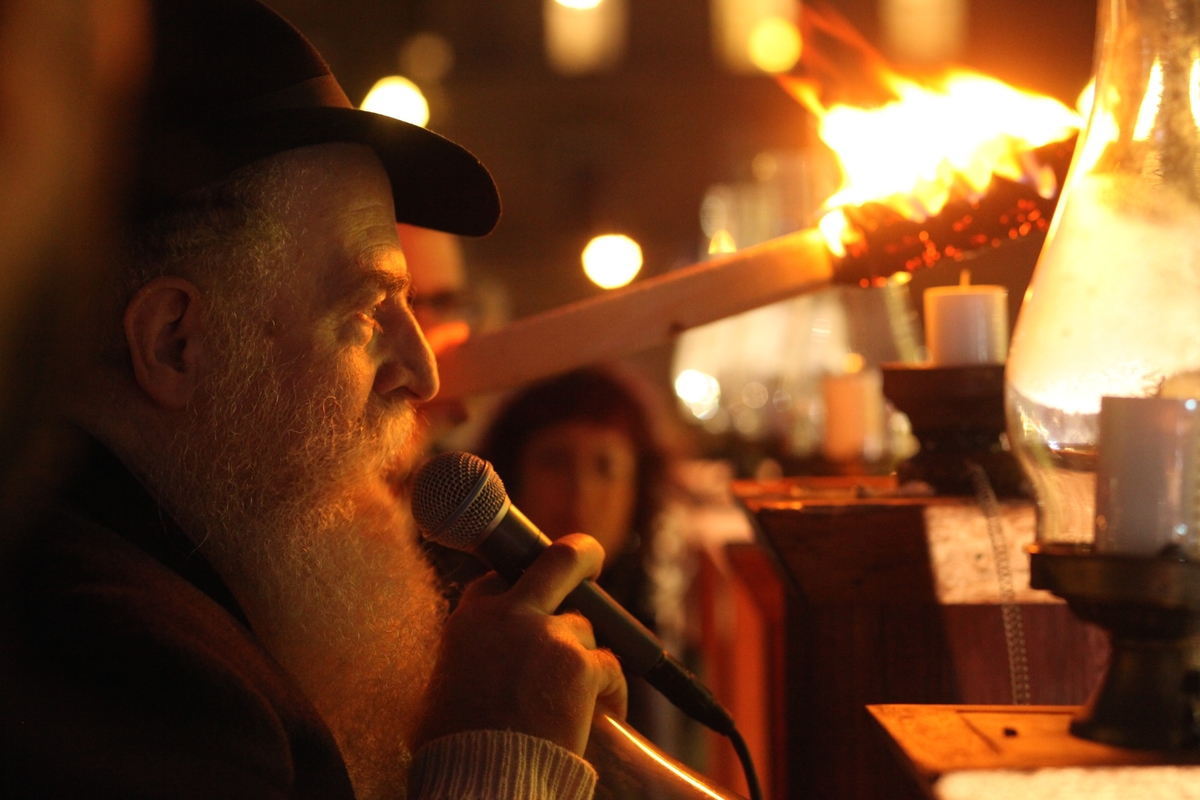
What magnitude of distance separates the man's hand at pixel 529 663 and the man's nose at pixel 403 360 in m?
0.29

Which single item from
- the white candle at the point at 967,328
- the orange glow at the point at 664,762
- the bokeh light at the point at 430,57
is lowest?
the orange glow at the point at 664,762

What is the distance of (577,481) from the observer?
3.33 metres

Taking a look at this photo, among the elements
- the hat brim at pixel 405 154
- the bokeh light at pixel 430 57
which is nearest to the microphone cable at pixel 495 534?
the hat brim at pixel 405 154

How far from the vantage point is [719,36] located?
18.1 meters

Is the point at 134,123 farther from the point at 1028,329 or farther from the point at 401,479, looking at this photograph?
the point at 1028,329

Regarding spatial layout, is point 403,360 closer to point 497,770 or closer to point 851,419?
point 497,770

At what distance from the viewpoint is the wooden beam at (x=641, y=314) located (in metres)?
1.69

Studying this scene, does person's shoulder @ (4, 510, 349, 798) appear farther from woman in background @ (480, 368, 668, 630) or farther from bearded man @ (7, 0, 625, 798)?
woman in background @ (480, 368, 668, 630)

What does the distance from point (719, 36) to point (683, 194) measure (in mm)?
2705

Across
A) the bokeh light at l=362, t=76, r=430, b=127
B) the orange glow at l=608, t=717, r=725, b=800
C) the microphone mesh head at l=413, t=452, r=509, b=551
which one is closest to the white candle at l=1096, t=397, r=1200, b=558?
the orange glow at l=608, t=717, r=725, b=800

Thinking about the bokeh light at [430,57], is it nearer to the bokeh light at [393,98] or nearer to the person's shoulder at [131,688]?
the bokeh light at [393,98]

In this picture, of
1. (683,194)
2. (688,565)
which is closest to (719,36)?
(683,194)

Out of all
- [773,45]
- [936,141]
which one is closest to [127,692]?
[936,141]

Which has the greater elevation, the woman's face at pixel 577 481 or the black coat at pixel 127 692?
the black coat at pixel 127 692
